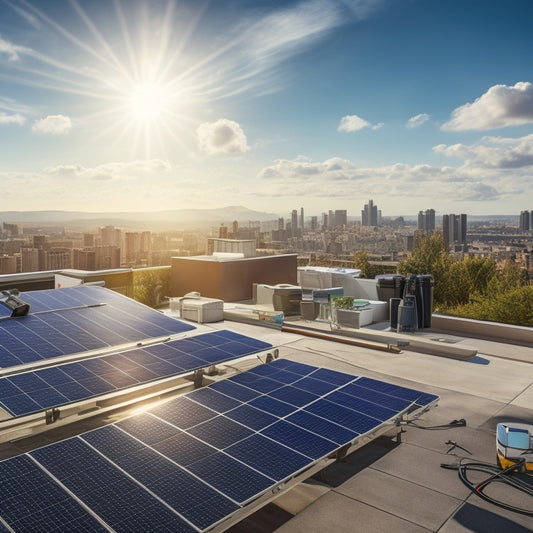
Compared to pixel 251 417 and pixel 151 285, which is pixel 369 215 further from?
pixel 251 417

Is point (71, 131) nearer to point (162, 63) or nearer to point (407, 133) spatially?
point (162, 63)

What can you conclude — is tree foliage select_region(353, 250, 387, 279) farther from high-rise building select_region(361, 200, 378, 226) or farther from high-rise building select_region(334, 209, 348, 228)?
high-rise building select_region(334, 209, 348, 228)

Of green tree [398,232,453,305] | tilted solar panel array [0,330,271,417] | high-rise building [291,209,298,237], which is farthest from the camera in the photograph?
high-rise building [291,209,298,237]

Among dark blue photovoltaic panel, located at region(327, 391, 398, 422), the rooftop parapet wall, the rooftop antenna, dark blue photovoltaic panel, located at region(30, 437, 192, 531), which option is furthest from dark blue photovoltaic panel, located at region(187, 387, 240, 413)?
the rooftop parapet wall

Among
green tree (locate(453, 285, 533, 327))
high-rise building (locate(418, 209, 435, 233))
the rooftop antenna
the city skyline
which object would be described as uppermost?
the city skyline

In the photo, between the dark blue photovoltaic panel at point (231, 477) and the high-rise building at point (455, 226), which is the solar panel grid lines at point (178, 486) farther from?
the high-rise building at point (455, 226)

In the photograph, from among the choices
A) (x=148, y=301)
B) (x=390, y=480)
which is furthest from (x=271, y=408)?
(x=148, y=301)

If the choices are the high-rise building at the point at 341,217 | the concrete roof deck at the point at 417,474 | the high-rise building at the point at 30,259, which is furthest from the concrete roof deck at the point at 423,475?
the high-rise building at the point at 341,217
